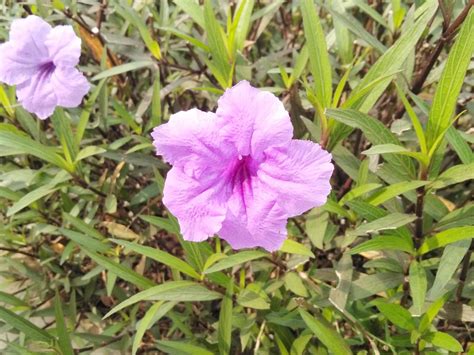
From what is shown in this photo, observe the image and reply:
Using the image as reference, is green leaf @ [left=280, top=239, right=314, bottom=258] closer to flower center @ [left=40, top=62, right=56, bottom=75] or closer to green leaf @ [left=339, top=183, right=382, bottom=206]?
green leaf @ [left=339, top=183, right=382, bottom=206]

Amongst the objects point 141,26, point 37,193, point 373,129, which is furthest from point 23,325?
point 373,129

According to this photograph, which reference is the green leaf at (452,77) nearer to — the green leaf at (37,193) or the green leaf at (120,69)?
the green leaf at (120,69)

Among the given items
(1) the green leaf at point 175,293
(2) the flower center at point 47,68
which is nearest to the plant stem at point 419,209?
(1) the green leaf at point 175,293

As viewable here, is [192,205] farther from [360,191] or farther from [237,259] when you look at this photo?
[360,191]

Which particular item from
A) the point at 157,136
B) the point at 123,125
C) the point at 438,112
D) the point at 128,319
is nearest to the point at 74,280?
the point at 128,319

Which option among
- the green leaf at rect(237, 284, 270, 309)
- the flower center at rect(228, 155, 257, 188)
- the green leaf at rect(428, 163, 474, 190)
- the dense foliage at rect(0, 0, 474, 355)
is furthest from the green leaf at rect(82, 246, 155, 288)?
the green leaf at rect(428, 163, 474, 190)

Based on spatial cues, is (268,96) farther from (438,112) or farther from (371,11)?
(371,11)
